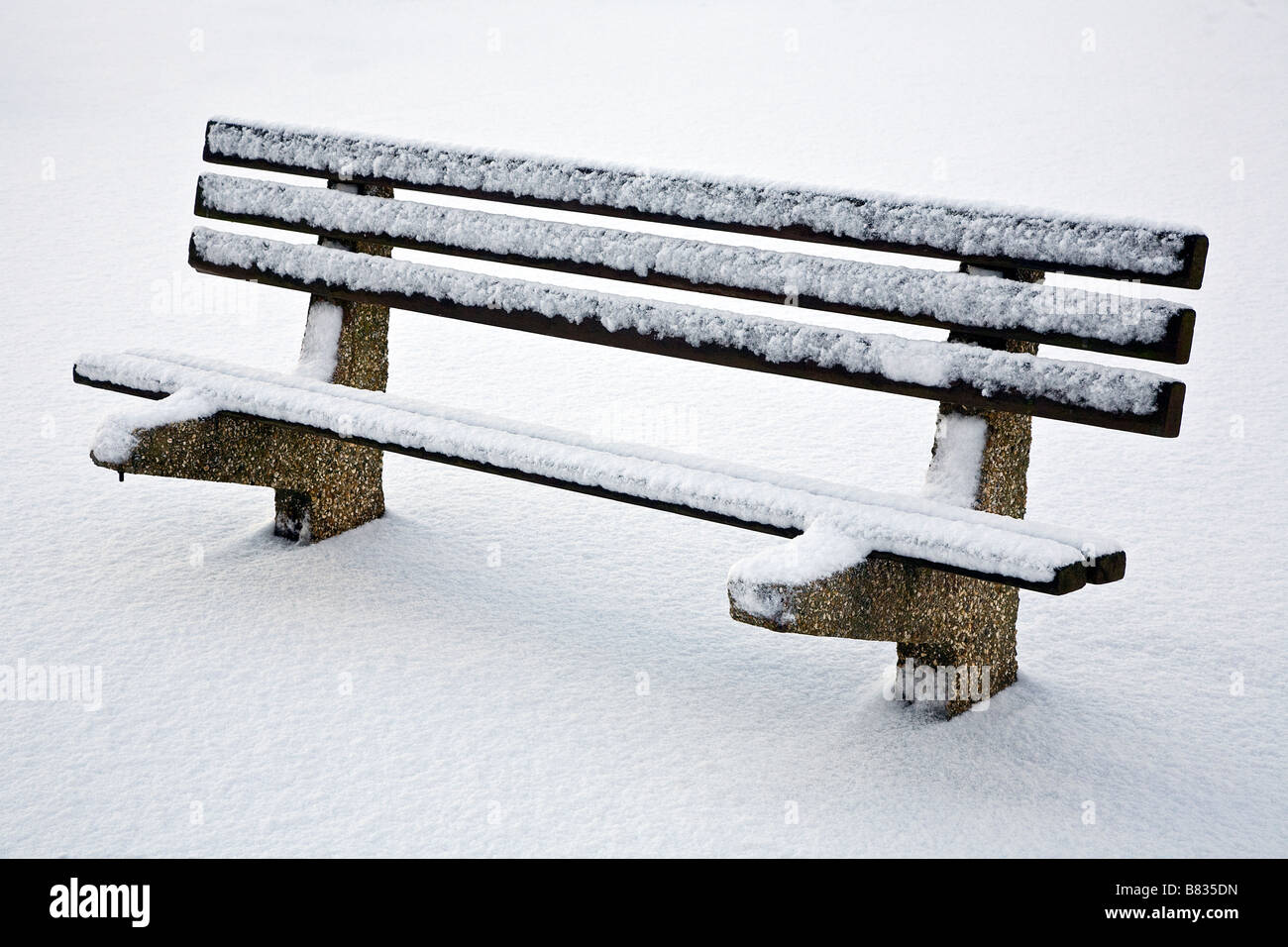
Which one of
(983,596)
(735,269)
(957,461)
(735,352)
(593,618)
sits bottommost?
(593,618)

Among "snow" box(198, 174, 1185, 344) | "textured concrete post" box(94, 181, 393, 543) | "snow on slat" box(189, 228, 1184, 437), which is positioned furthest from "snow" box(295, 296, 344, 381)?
"snow" box(198, 174, 1185, 344)

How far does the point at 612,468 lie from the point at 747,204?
59 cm

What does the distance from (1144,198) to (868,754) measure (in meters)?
4.51

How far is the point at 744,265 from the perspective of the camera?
2.95 metres

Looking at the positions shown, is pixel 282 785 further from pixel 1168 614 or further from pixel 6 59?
pixel 6 59

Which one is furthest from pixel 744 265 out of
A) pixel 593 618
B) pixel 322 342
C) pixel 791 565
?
pixel 322 342

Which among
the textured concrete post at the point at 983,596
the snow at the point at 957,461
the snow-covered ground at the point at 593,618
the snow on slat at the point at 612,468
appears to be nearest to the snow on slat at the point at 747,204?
the textured concrete post at the point at 983,596

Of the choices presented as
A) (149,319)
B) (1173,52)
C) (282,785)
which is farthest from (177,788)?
(1173,52)

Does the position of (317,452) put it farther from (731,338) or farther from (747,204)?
(747,204)

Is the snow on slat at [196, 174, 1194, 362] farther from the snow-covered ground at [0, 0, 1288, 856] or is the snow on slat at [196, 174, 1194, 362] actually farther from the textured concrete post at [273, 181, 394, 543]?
the snow-covered ground at [0, 0, 1288, 856]

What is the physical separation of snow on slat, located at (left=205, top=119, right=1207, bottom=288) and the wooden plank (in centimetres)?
56

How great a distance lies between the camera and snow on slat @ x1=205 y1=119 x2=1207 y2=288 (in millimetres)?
2570

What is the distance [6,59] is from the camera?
30.6 ft

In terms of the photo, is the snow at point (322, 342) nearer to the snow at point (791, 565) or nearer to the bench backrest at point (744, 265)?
the bench backrest at point (744, 265)
